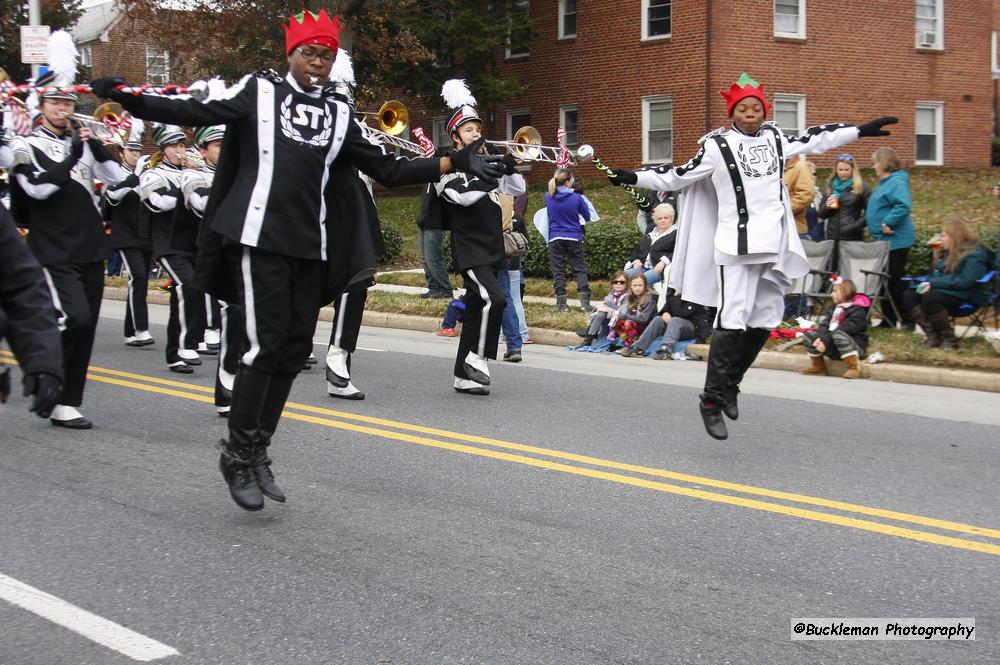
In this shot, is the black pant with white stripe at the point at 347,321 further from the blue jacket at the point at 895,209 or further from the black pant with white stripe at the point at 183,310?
the blue jacket at the point at 895,209

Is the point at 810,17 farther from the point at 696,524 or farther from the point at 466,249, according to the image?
the point at 696,524

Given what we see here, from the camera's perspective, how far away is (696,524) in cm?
572

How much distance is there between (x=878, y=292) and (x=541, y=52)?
65.0ft

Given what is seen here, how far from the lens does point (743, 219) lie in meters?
7.48

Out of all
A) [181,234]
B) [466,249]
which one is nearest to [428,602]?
[466,249]

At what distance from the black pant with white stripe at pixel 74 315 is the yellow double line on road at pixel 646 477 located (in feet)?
4.22

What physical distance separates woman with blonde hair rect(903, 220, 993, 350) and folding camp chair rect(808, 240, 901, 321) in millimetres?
762

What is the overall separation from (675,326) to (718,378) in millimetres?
5160

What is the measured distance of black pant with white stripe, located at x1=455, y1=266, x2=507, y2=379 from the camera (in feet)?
31.5

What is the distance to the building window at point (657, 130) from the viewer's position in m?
28.7

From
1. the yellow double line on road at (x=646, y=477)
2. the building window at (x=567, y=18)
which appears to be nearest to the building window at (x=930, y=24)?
the building window at (x=567, y=18)

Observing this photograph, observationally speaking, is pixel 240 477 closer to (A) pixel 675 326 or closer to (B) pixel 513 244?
(B) pixel 513 244

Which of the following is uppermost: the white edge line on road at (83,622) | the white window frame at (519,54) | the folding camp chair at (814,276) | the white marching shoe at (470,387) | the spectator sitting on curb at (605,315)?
the white window frame at (519,54)

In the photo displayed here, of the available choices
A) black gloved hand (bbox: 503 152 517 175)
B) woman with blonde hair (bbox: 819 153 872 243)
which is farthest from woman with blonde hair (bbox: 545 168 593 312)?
black gloved hand (bbox: 503 152 517 175)
